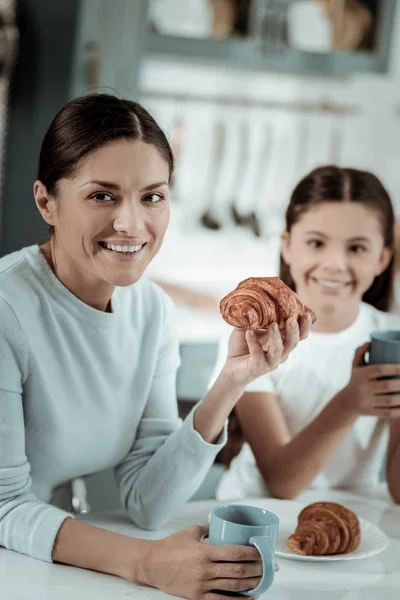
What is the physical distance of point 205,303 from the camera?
3.14m

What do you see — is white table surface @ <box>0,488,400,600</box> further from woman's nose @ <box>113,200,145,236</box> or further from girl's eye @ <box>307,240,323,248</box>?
girl's eye @ <box>307,240,323,248</box>

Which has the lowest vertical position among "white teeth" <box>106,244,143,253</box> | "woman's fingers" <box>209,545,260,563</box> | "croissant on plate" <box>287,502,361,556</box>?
"croissant on plate" <box>287,502,361,556</box>

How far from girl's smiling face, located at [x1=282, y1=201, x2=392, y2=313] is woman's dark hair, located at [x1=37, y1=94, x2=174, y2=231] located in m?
0.51

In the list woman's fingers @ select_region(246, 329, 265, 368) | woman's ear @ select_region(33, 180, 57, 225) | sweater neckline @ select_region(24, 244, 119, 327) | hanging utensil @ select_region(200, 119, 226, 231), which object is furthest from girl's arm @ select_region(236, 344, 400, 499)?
hanging utensil @ select_region(200, 119, 226, 231)

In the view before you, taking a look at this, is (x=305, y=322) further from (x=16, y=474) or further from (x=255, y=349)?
(x=16, y=474)

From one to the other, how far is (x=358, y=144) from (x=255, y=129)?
453 mm

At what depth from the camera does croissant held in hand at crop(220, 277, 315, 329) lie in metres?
1.26

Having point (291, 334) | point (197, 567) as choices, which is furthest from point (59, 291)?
point (197, 567)

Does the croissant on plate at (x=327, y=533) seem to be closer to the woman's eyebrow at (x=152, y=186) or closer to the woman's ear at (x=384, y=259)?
the woman's eyebrow at (x=152, y=186)

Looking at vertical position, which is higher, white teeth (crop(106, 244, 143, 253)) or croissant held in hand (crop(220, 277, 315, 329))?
white teeth (crop(106, 244, 143, 253))

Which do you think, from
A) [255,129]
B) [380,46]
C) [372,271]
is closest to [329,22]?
[380,46]

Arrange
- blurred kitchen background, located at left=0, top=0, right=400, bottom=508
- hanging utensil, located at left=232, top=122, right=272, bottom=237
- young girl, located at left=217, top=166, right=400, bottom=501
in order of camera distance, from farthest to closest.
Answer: hanging utensil, located at left=232, top=122, right=272, bottom=237
blurred kitchen background, located at left=0, top=0, right=400, bottom=508
young girl, located at left=217, top=166, right=400, bottom=501

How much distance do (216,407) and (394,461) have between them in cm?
45

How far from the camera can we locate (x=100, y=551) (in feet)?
4.00
